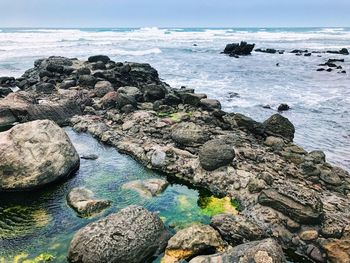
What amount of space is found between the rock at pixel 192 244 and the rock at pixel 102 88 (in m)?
16.5

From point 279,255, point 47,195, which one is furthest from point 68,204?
point 279,255

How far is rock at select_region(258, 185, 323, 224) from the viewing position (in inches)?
419

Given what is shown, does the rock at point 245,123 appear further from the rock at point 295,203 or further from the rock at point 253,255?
the rock at point 253,255

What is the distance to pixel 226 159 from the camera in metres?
14.1

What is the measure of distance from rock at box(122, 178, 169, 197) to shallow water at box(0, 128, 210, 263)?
Answer: 0.22 meters

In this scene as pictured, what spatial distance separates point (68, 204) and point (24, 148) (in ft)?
9.22

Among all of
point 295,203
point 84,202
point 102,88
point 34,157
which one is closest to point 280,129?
point 295,203

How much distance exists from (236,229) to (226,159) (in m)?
4.16

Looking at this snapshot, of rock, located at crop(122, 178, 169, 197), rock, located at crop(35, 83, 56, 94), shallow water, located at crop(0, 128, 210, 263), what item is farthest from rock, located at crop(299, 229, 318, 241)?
rock, located at crop(35, 83, 56, 94)

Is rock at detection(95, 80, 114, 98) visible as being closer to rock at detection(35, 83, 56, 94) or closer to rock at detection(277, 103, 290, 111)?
rock at detection(35, 83, 56, 94)

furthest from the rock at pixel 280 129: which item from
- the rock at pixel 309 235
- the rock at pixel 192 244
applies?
the rock at pixel 192 244

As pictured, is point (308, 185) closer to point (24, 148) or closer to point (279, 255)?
point (279, 255)

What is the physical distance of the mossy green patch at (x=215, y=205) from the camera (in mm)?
11977

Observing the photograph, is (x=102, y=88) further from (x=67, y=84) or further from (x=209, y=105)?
(x=209, y=105)
